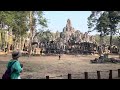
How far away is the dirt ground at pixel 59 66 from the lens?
647 cm

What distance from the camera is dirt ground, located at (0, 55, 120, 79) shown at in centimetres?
647

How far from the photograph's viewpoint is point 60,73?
21.4ft

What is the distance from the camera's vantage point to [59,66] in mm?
6867

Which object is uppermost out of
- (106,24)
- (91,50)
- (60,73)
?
(106,24)

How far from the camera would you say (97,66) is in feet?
22.6

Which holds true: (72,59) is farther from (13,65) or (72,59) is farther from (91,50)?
(13,65)
